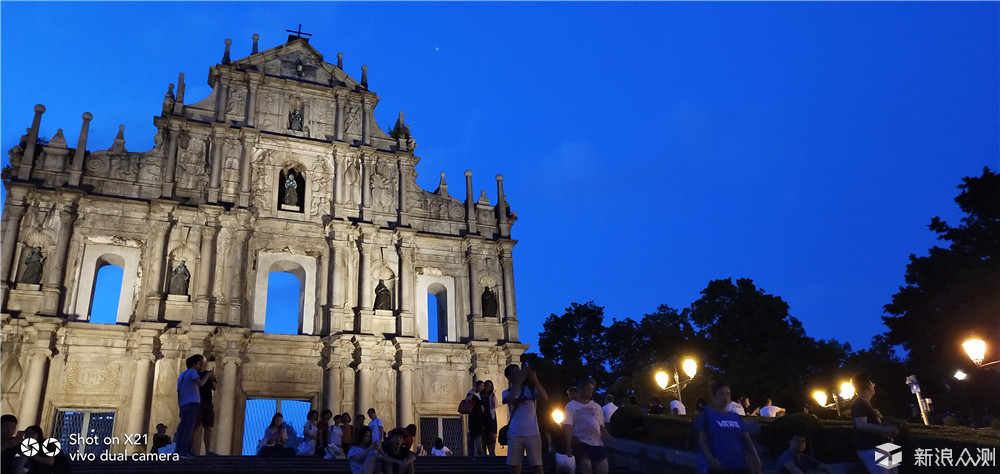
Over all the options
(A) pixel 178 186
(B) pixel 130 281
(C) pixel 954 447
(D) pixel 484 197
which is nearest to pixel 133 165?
(A) pixel 178 186

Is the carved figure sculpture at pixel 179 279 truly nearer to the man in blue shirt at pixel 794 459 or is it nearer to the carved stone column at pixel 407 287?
the carved stone column at pixel 407 287

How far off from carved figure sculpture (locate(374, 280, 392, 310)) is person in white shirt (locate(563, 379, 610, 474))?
609 inches

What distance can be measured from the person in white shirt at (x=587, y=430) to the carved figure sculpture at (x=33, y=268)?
1834 centimetres

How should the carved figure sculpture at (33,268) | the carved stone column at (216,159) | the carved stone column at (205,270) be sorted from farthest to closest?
1. the carved stone column at (216,159)
2. the carved stone column at (205,270)
3. the carved figure sculpture at (33,268)

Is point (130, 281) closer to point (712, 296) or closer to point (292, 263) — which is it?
point (292, 263)

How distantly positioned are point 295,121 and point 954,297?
27178 millimetres

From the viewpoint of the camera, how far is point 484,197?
27297 mm

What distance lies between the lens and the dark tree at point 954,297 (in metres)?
27.8

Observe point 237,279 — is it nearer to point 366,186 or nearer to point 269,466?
point 366,186

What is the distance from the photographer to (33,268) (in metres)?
20.3

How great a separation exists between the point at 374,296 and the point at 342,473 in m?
12.0

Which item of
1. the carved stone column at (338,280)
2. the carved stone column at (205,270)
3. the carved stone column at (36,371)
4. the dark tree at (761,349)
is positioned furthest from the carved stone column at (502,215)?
the dark tree at (761,349)

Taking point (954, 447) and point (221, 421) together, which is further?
point (221, 421)

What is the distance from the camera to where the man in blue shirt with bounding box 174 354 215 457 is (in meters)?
11.8
